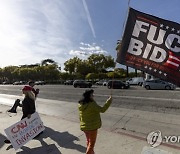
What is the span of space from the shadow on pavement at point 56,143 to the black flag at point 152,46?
2.67m

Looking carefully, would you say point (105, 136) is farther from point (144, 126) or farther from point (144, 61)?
point (144, 61)

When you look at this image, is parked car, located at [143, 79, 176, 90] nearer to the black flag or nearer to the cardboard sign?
the cardboard sign

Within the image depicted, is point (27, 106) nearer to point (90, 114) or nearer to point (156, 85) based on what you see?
point (90, 114)

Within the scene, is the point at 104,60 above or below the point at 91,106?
above

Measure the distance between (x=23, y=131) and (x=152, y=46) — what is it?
167 inches

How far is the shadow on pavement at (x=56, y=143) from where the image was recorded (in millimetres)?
6406

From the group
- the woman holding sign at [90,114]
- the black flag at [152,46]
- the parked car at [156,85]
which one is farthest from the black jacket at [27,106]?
the parked car at [156,85]

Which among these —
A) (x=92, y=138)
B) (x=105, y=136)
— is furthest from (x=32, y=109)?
(x=92, y=138)

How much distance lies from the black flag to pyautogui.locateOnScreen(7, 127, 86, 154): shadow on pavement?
105 inches

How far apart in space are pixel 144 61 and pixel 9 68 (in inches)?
4982

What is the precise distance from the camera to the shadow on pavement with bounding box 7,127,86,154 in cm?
641

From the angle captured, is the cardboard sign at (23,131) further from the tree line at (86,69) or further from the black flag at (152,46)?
the tree line at (86,69)

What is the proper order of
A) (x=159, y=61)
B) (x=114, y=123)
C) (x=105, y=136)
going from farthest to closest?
(x=114, y=123), (x=105, y=136), (x=159, y=61)

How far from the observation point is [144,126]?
8.65 meters
